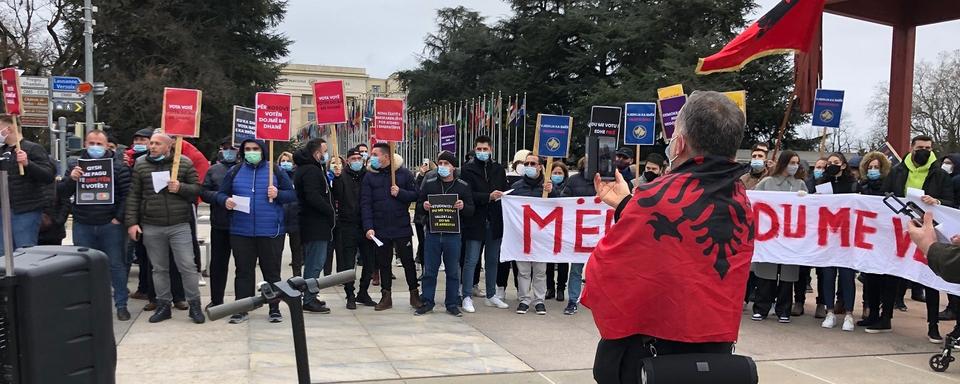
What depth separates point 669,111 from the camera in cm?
934

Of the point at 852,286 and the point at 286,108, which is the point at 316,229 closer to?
the point at 286,108

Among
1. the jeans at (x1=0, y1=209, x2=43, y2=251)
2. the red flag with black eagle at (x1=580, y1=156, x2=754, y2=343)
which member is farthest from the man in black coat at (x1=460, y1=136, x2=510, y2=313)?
the red flag with black eagle at (x1=580, y1=156, x2=754, y2=343)

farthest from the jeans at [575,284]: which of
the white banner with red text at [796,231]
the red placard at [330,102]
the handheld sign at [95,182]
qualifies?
the handheld sign at [95,182]

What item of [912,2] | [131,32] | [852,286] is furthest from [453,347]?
[131,32]

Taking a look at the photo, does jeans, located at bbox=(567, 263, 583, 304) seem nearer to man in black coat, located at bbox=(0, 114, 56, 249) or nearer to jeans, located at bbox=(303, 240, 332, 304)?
jeans, located at bbox=(303, 240, 332, 304)

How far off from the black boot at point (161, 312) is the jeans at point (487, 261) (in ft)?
10.4

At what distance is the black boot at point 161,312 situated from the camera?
7547 mm

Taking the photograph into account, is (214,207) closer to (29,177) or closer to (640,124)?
(29,177)

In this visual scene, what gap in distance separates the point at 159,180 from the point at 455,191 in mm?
3048

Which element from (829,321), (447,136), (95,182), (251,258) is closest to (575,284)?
(829,321)

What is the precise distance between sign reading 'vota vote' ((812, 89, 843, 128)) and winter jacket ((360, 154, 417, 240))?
19.0 ft

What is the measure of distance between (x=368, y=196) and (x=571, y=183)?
239 cm

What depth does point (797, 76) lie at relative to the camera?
1055cm

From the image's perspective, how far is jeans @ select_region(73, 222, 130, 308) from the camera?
24.5 ft
